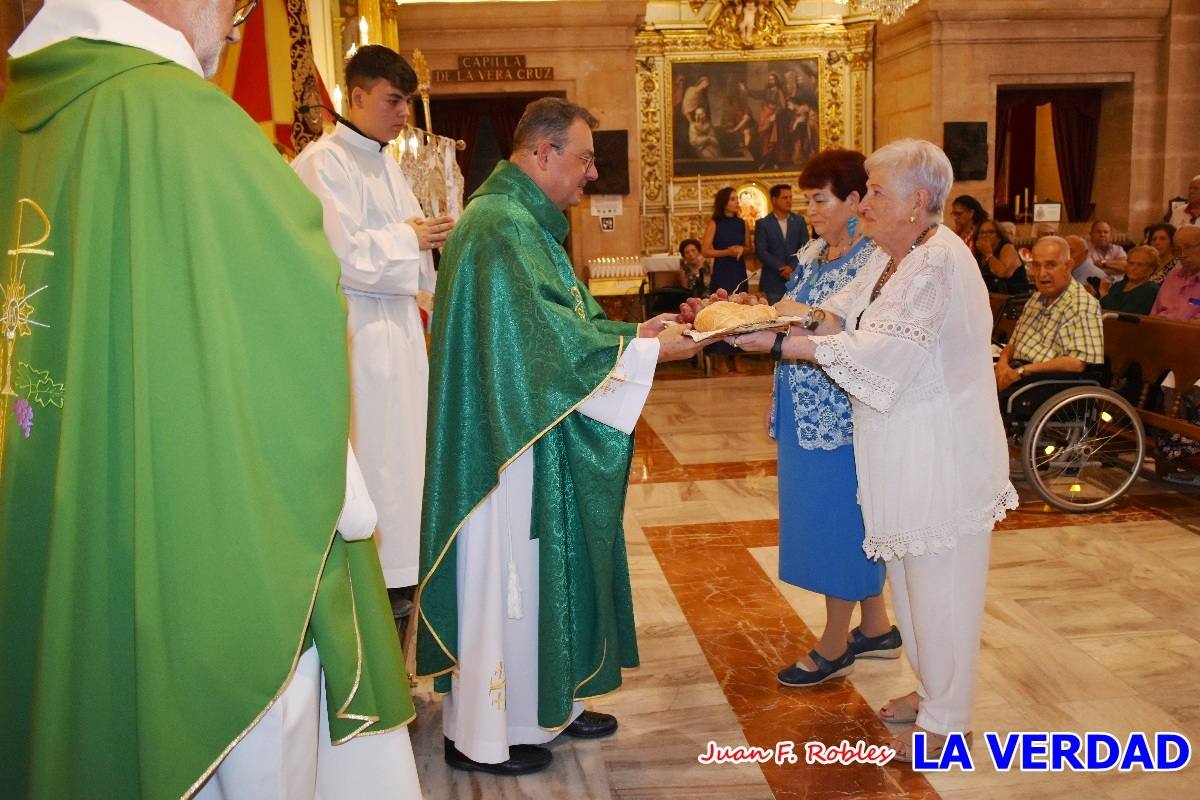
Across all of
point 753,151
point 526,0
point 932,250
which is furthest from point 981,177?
point 932,250

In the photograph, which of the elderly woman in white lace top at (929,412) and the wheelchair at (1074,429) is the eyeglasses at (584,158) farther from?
the wheelchair at (1074,429)

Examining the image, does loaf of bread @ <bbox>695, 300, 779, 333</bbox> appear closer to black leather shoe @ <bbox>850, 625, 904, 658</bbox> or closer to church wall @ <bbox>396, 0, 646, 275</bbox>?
black leather shoe @ <bbox>850, 625, 904, 658</bbox>

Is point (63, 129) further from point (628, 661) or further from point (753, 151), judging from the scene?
point (753, 151)

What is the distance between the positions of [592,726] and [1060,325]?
3.61 meters

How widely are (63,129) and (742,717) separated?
2.59 meters

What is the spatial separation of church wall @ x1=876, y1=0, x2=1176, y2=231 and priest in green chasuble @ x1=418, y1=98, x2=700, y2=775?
11.8m

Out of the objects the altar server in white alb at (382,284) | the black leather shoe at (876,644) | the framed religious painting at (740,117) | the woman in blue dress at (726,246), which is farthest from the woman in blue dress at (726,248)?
the black leather shoe at (876,644)

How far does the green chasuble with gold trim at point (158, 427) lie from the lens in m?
1.47

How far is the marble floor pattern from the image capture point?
2998 mm

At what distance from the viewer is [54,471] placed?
1.56m

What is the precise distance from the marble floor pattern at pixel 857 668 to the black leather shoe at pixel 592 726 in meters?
0.03

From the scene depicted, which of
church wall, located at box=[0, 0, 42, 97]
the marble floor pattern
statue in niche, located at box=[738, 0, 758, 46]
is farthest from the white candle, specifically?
church wall, located at box=[0, 0, 42, 97]

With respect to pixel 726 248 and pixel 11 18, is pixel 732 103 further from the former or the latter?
pixel 11 18

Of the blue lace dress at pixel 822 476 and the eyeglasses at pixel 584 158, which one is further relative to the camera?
the blue lace dress at pixel 822 476
